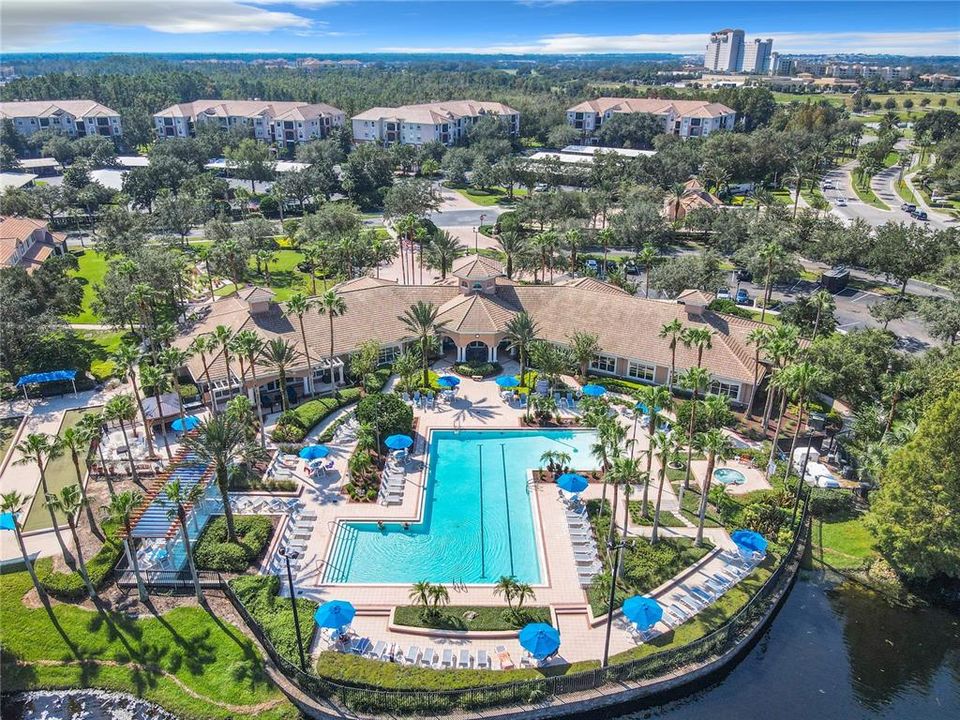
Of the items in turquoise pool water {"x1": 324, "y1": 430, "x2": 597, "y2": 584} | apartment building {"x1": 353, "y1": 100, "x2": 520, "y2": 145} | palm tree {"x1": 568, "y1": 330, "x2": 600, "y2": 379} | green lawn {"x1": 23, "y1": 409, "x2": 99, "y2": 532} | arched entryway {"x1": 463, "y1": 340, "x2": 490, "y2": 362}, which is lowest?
turquoise pool water {"x1": 324, "y1": 430, "x2": 597, "y2": 584}

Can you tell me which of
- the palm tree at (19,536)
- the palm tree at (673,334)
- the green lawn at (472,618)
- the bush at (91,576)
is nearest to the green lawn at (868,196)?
the palm tree at (673,334)

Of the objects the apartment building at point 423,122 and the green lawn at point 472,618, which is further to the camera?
the apartment building at point 423,122

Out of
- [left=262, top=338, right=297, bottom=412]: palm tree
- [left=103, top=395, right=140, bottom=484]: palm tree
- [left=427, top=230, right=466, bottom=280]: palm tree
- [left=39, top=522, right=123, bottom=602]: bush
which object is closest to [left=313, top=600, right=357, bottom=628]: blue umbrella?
[left=39, top=522, right=123, bottom=602]: bush

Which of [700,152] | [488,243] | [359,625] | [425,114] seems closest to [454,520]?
[359,625]

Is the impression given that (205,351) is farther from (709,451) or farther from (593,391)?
(709,451)

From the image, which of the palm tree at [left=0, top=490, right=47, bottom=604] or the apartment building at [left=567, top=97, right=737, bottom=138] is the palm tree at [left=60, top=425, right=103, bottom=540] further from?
the apartment building at [left=567, top=97, right=737, bottom=138]

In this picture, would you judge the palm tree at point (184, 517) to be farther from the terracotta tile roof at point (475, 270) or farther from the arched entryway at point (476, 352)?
the terracotta tile roof at point (475, 270)
